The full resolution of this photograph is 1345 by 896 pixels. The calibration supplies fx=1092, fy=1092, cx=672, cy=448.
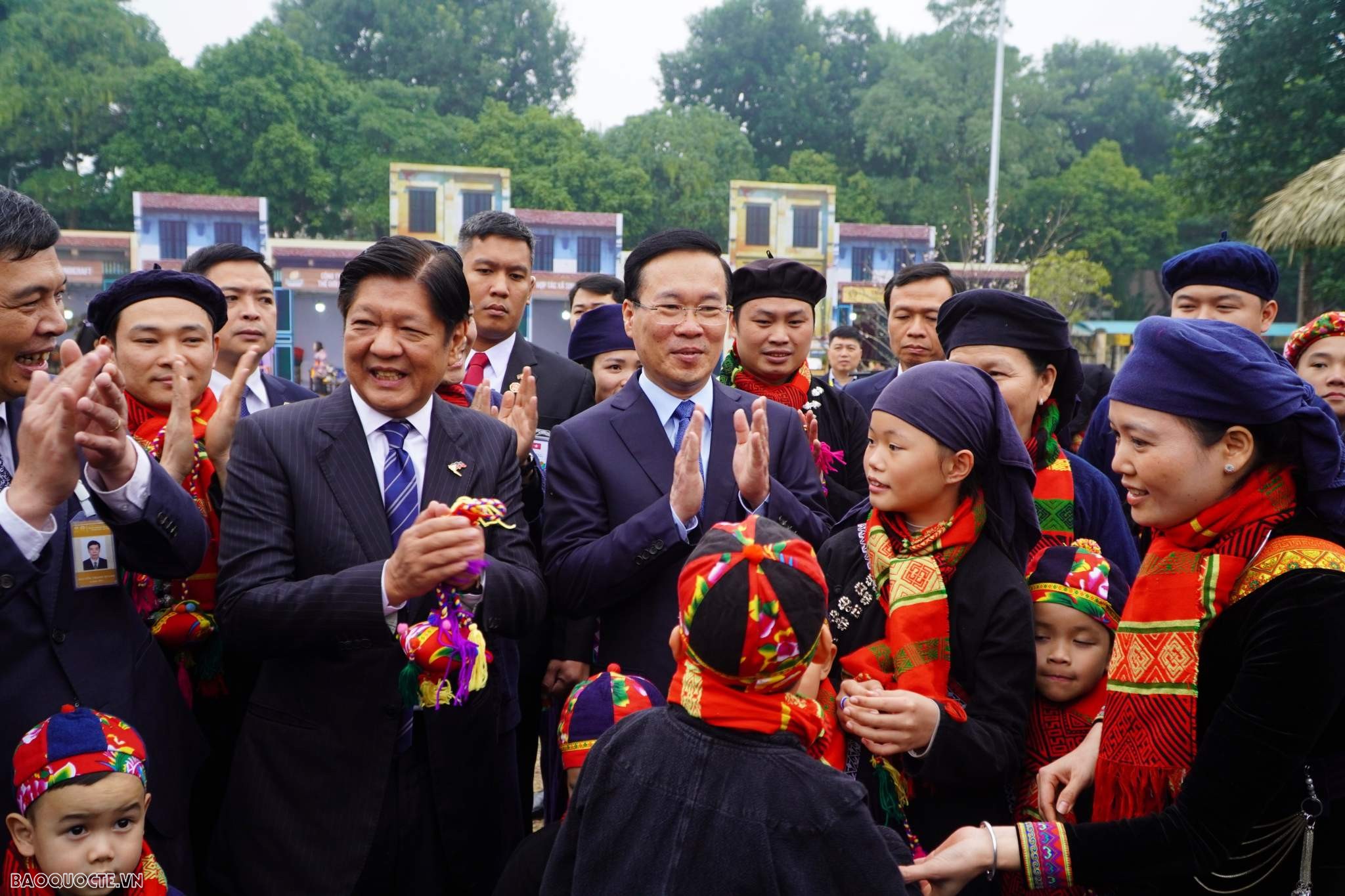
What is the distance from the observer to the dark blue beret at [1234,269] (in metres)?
4.13

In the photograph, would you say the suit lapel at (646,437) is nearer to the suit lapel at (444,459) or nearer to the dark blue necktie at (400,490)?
the suit lapel at (444,459)

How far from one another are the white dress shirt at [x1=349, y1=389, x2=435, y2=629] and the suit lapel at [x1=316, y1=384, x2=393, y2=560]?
0.08ft

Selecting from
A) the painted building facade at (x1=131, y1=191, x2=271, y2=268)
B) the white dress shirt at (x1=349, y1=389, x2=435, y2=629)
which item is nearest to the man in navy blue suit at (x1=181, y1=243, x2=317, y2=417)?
the white dress shirt at (x1=349, y1=389, x2=435, y2=629)

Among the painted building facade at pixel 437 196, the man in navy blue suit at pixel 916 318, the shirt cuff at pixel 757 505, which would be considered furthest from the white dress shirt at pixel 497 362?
the painted building facade at pixel 437 196

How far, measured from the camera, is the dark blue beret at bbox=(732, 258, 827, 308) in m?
4.13

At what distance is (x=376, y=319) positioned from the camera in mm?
2814

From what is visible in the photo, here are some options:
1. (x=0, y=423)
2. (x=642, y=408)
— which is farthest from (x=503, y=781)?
(x=0, y=423)

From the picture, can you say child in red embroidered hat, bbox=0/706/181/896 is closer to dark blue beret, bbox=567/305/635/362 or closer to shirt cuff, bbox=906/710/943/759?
shirt cuff, bbox=906/710/943/759

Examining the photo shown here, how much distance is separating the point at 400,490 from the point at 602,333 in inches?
86.8

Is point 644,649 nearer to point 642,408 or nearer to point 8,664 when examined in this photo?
point 642,408

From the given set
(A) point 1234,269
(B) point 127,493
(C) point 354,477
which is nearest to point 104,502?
(B) point 127,493

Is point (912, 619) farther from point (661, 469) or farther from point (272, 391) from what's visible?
point (272, 391)

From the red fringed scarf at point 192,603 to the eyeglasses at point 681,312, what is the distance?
54.7 inches

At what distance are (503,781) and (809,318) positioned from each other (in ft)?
7.18
